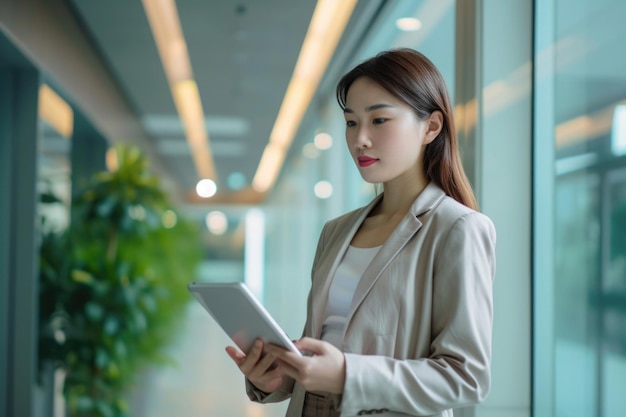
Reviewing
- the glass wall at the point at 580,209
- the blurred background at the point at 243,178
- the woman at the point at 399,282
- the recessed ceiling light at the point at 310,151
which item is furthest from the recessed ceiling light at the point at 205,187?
the woman at the point at 399,282

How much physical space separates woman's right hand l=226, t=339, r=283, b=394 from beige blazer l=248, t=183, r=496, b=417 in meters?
0.13

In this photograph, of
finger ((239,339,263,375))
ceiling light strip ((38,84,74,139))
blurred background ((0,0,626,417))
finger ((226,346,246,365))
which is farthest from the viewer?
ceiling light strip ((38,84,74,139))

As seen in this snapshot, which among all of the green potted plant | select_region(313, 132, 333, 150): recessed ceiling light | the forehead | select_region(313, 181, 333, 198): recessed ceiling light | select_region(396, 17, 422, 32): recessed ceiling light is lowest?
the green potted plant

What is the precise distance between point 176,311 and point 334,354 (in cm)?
643

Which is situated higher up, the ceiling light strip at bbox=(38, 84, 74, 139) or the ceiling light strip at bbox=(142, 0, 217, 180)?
the ceiling light strip at bbox=(142, 0, 217, 180)

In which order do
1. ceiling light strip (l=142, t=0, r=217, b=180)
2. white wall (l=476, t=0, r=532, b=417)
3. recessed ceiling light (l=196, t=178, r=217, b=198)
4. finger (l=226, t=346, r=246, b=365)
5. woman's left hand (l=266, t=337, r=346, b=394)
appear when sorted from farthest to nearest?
ceiling light strip (l=142, t=0, r=217, b=180) → recessed ceiling light (l=196, t=178, r=217, b=198) → white wall (l=476, t=0, r=532, b=417) → finger (l=226, t=346, r=246, b=365) → woman's left hand (l=266, t=337, r=346, b=394)

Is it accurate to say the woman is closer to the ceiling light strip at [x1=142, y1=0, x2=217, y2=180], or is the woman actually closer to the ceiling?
the ceiling

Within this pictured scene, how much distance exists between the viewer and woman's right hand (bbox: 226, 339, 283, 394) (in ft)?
4.82

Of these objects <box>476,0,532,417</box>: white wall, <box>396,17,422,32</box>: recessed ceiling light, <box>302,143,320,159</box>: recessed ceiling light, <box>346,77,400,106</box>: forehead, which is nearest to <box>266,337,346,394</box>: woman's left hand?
<box>346,77,400,106</box>: forehead

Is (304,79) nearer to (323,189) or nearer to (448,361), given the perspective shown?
(323,189)

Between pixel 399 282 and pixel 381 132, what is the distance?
1.11ft

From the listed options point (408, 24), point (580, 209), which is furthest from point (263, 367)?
point (408, 24)

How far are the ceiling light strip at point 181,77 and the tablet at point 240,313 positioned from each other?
12.4 ft

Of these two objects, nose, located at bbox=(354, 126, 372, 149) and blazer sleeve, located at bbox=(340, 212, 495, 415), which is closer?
blazer sleeve, located at bbox=(340, 212, 495, 415)
